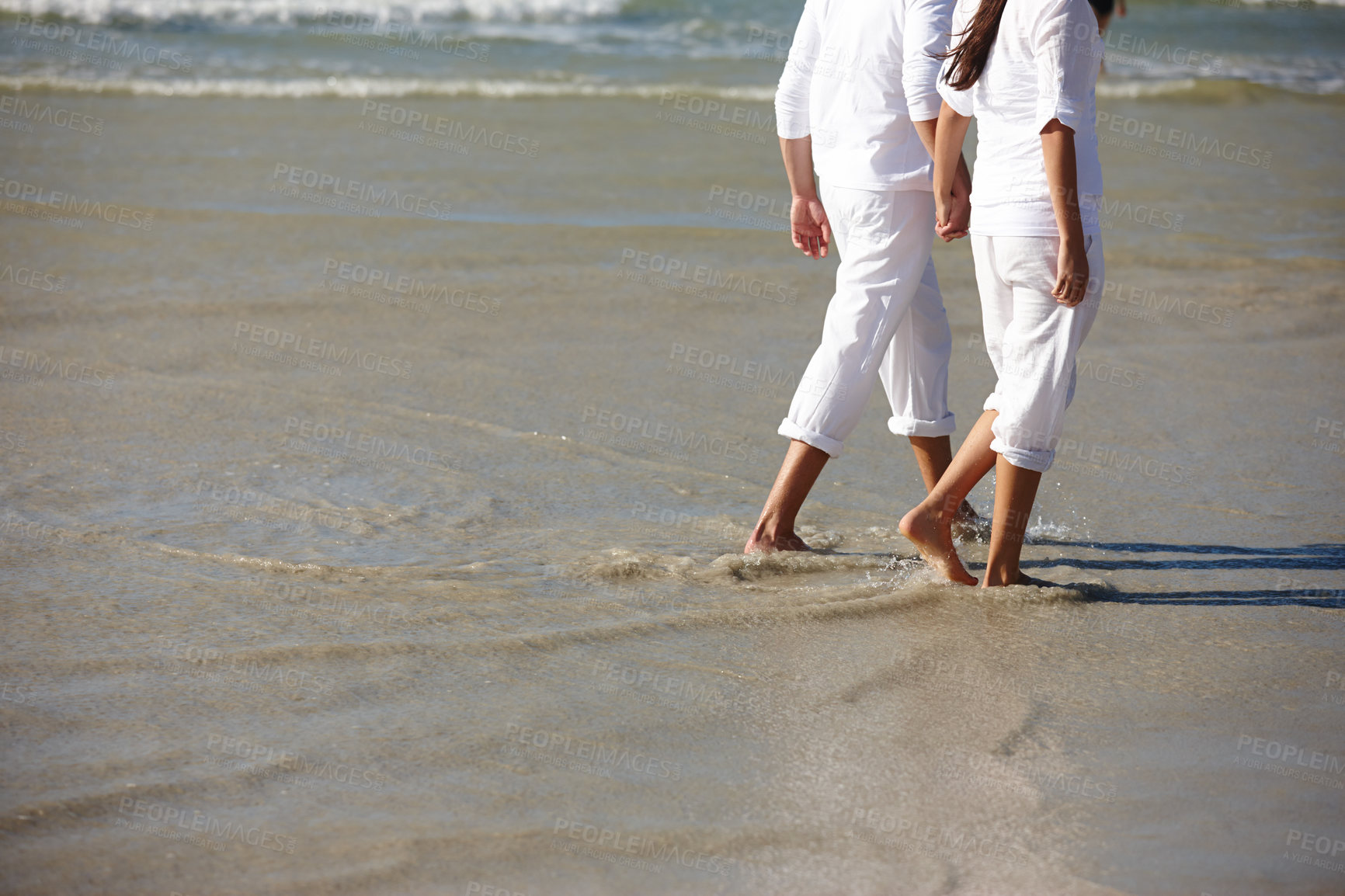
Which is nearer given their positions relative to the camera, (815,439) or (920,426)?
(815,439)

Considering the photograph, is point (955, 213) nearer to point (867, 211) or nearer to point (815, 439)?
point (867, 211)

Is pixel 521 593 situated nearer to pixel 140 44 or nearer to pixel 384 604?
pixel 384 604

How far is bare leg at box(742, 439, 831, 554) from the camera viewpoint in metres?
3.70

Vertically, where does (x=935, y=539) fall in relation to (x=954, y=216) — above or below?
below

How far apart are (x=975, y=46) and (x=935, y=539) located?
53.2 inches

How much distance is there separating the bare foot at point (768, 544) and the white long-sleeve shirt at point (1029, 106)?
1.09 metres

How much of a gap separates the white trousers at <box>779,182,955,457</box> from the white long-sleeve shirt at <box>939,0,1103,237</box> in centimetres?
29

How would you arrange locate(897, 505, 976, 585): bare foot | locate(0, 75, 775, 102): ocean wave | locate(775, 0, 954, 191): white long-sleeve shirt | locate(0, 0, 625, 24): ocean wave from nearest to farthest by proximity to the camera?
locate(775, 0, 954, 191): white long-sleeve shirt, locate(897, 505, 976, 585): bare foot, locate(0, 75, 775, 102): ocean wave, locate(0, 0, 625, 24): ocean wave

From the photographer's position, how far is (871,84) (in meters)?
3.47

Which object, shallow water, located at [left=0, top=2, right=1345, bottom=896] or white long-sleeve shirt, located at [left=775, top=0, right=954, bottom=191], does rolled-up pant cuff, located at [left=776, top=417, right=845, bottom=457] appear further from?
white long-sleeve shirt, located at [left=775, top=0, right=954, bottom=191]

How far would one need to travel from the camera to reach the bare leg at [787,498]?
370cm

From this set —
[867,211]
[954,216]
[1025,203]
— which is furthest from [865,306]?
[1025,203]

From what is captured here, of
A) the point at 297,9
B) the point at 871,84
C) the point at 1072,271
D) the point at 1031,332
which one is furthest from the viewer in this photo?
the point at 297,9

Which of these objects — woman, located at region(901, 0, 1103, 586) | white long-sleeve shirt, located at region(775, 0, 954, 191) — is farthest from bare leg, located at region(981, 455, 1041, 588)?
white long-sleeve shirt, located at region(775, 0, 954, 191)
